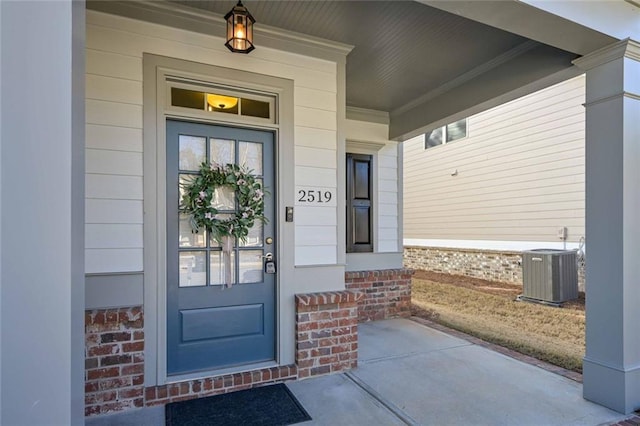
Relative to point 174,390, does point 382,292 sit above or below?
above

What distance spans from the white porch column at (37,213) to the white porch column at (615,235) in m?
3.37

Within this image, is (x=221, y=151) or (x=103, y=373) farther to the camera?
(x=221, y=151)

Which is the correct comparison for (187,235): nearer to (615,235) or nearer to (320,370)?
(320,370)

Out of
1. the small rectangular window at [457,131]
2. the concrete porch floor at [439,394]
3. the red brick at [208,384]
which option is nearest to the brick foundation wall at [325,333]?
the concrete porch floor at [439,394]

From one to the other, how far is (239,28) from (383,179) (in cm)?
339

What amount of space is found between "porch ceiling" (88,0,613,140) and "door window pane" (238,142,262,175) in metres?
1.07

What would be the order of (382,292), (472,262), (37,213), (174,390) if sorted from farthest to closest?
(472,262)
(382,292)
(174,390)
(37,213)

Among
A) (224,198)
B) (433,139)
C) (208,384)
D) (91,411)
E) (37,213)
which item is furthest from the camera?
(433,139)

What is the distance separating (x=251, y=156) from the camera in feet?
10.5

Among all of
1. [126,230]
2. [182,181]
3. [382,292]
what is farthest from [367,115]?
[126,230]

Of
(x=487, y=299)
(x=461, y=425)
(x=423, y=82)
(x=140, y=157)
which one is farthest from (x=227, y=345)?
(x=487, y=299)

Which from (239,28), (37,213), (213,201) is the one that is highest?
(239,28)

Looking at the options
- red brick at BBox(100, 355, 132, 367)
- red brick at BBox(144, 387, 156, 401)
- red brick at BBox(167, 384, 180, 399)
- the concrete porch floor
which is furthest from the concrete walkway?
red brick at BBox(100, 355, 132, 367)

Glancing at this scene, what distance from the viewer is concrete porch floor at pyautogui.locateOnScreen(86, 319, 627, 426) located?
2527mm
